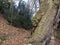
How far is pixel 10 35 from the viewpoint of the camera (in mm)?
11734

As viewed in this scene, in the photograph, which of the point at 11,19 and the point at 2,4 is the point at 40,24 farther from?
the point at 2,4

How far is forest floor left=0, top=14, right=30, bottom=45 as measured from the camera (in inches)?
420

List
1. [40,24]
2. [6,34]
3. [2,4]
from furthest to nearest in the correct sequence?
[2,4]
[6,34]
[40,24]

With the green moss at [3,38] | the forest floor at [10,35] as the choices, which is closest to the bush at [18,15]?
the forest floor at [10,35]

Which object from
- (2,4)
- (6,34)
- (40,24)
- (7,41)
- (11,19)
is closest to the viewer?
(40,24)

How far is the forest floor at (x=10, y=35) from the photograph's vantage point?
1067 cm

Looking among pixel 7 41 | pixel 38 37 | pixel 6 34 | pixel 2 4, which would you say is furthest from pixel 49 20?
pixel 2 4

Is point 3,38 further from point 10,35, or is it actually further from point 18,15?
point 18,15

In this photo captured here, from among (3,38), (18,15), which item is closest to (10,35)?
(3,38)

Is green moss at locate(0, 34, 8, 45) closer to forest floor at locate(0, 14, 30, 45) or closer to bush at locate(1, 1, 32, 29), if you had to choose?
forest floor at locate(0, 14, 30, 45)

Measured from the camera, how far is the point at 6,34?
38.0 feet

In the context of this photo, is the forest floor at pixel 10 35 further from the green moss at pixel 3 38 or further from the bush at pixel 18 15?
the bush at pixel 18 15

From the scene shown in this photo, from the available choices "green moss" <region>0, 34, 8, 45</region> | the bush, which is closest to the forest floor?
"green moss" <region>0, 34, 8, 45</region>

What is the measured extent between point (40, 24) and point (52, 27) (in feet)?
0.64
